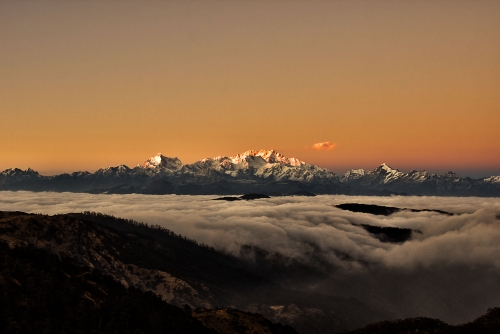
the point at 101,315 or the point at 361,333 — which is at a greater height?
the point at 101,315

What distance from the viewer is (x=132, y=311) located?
19412cm

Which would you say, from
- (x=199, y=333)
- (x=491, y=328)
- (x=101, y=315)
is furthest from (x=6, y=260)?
(x=491, y=328)

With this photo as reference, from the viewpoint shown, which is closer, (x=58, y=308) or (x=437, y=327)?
(x=58, y=308)

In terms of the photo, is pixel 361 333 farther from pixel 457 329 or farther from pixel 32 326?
pixel 32 326

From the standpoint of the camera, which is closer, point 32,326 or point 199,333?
point 32,326

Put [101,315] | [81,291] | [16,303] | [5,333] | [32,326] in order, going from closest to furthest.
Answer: [5,333], [32,326], [16,303], [101,315], [81,291]

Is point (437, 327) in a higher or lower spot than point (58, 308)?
lower

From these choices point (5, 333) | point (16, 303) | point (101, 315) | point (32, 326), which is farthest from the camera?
point (101, 315)

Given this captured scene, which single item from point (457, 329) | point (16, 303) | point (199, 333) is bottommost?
point (199, 333)

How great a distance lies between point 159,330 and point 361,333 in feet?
268

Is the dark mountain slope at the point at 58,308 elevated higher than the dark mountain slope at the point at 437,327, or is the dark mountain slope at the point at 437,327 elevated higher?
the dark mountain slope at the point at 58,308

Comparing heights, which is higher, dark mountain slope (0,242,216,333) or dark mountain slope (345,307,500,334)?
dark mountain slope (0,242,216,333)

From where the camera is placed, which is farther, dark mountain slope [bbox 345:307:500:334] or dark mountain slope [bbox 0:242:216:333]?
dark mountain slope [bbox 0:242:216:333]

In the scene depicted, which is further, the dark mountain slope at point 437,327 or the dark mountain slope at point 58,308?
the dark mountain slope at point 58,308
